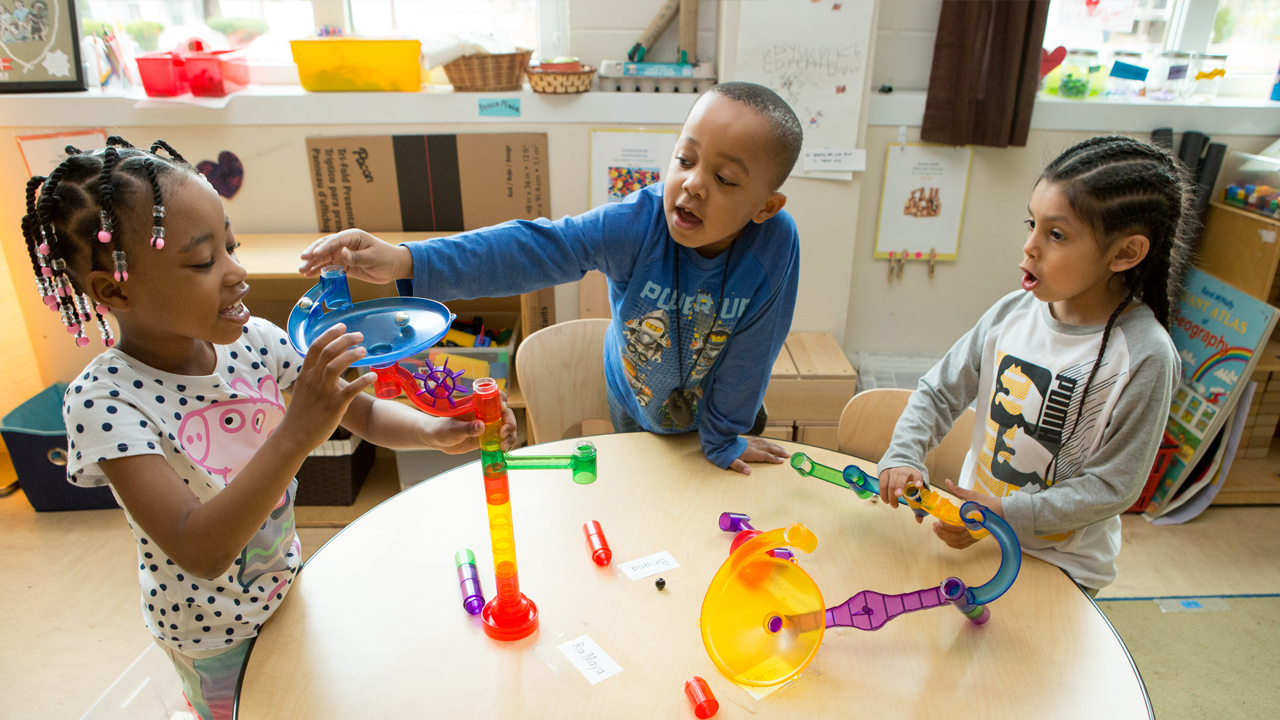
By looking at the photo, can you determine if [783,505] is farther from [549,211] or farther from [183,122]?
[183,122]

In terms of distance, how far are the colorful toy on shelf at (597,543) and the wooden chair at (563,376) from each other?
0.63 meters

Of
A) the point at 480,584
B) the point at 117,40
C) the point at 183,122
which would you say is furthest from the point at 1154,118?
the point at 117,40

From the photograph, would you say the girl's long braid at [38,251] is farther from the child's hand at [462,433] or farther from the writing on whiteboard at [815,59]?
the writing on whiteboard at [815,59]

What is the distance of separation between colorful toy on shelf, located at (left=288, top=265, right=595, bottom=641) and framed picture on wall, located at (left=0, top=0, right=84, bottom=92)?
2.11 meters

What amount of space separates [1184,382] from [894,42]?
1.49m

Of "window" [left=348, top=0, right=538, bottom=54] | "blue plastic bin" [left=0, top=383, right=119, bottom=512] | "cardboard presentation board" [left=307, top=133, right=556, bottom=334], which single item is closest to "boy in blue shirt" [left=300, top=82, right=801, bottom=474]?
"cardboard presentation board" [left=307, top=133, right=556, bottom=334]

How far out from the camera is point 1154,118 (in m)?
2.48

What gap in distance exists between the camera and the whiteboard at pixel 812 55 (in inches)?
88.7

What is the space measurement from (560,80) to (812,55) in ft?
2.58

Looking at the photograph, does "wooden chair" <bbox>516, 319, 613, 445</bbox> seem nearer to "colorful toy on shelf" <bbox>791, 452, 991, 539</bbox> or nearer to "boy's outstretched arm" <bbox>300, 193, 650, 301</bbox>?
"boy's outstretched arm" <bbox>300, 193, 650, 301</bbox>

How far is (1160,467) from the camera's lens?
2.46m

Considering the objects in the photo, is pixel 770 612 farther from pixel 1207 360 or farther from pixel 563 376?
pixel 1207 360

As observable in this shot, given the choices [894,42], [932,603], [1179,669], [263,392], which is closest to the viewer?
[932,603]

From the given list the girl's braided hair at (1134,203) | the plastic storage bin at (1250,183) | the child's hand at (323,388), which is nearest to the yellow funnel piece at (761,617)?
the child's hand at (323,388)
